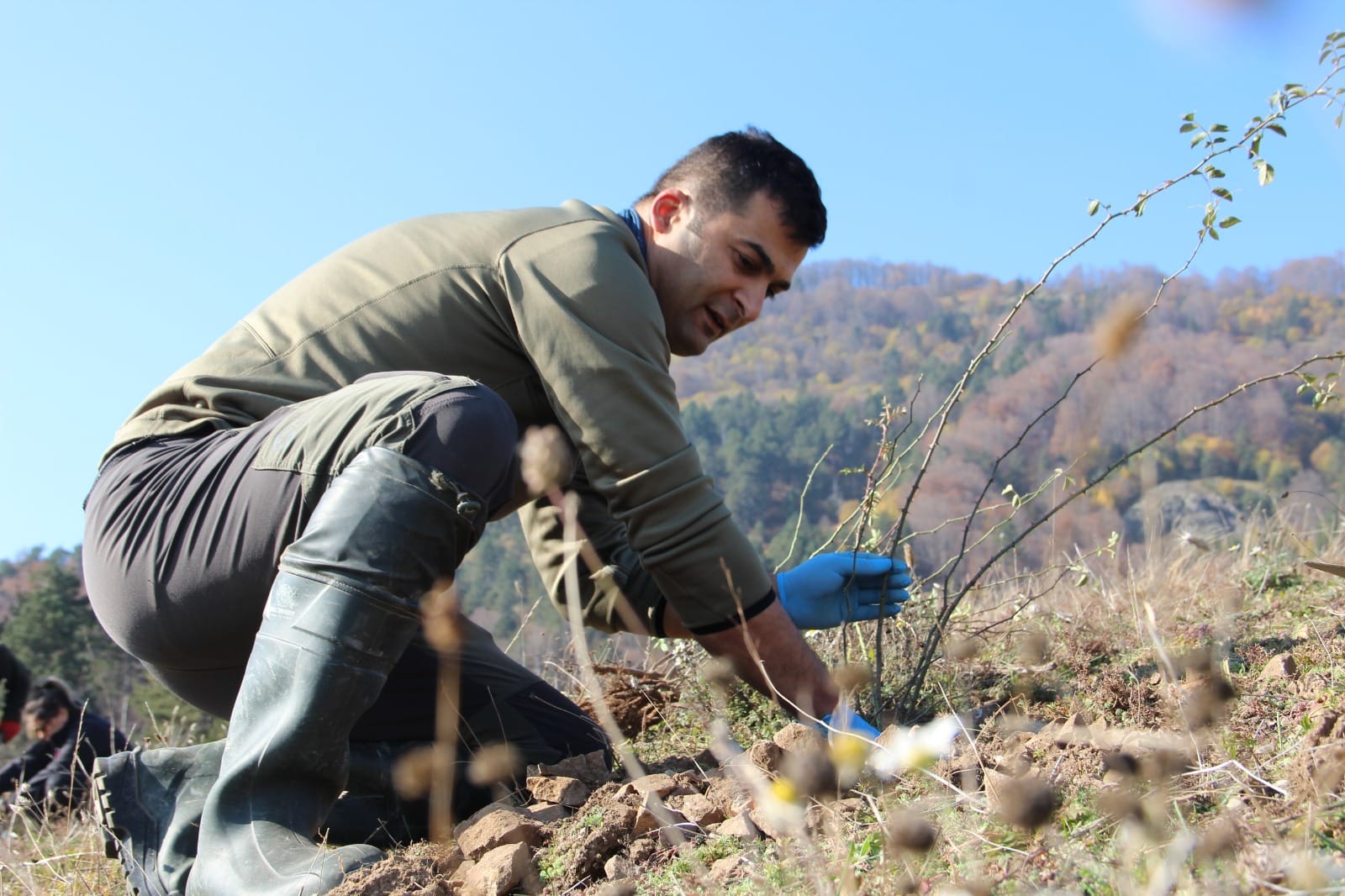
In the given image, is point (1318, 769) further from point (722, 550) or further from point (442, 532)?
point (442, 532)

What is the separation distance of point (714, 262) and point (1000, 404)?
599 cm

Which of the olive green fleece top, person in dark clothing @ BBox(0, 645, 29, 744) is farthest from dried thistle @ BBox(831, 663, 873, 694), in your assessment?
person in dark clothing @ BBox(0, 645, 29, 744)

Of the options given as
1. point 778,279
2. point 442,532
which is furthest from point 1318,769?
point 778,279

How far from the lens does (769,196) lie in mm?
2732

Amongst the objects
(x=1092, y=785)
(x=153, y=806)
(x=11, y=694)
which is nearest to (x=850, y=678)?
(x=1092, y=785)

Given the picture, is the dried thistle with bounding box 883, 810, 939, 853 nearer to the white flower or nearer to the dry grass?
the dry grass

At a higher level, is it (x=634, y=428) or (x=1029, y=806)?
(x=634, y=428)

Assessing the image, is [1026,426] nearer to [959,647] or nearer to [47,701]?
[959,647]

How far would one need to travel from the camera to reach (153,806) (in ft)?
7.38

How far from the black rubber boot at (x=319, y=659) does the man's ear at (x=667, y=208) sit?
1216 millimetres

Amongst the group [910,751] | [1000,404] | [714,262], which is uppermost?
[714,262]

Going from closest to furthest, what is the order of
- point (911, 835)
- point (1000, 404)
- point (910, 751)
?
1. point (911, 835)
2. point (910, 751)
3. point (1000, 404)

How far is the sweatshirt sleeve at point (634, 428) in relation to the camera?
7.39 feet

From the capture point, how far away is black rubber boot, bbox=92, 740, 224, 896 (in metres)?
2.16
